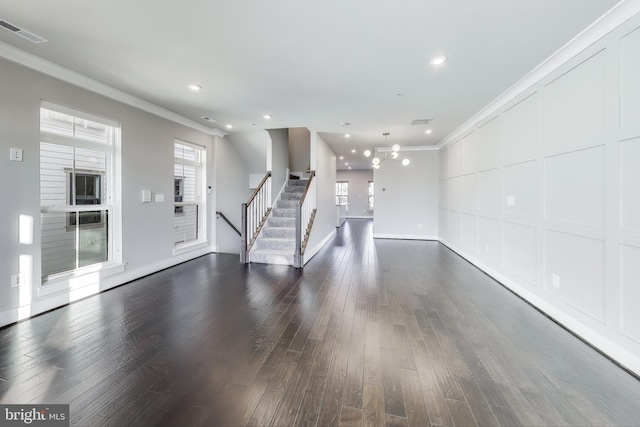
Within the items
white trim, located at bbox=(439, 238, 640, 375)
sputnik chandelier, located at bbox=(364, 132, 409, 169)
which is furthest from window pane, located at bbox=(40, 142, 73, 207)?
white trim, located at bbox=(439, 238, 640, 375)

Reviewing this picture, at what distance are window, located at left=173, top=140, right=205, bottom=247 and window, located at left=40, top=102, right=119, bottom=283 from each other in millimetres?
1251

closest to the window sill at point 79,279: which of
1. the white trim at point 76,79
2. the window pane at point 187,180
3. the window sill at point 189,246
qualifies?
the window sill at point 189,246

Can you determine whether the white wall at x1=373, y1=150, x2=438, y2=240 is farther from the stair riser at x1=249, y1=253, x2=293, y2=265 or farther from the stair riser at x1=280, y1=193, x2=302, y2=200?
the stair riser at x1=249, y1=253, x2=293, y2=265

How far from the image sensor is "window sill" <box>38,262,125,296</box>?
2953 mm

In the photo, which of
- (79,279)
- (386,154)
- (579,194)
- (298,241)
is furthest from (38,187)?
(386,154)

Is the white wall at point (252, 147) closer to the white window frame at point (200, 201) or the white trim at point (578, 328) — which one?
the white window frame at point (200, 201)

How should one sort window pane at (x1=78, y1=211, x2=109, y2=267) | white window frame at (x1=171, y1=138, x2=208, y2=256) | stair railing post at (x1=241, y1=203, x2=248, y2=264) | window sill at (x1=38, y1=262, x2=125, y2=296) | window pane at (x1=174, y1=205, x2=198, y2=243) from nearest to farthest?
window sill at (x1=38, y1=262, x2=125, y2=296), window pane at (x1=78, y1=211, x2=109, y2=267), stair railing post at (x1=241, y1=203, x2=248, y2=264), window pane at (x1=174, y1=205, x2=198, y2=243), white window frame at (x1=171, y1=138, x2=208, y2=256)

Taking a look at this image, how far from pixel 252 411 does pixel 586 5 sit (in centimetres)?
368

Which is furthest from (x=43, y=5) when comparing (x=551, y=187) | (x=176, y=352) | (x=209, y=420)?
(x=551, y=187)

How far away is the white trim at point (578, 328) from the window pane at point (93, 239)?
5.65 metres

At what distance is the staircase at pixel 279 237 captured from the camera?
5020 millimetres

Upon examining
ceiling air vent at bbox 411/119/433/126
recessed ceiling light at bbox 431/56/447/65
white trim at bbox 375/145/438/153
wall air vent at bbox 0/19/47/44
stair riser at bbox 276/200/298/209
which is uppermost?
white trim at bbox 375/145/438/153

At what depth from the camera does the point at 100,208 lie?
363cm

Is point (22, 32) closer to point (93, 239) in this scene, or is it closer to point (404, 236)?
point (93, 239)
